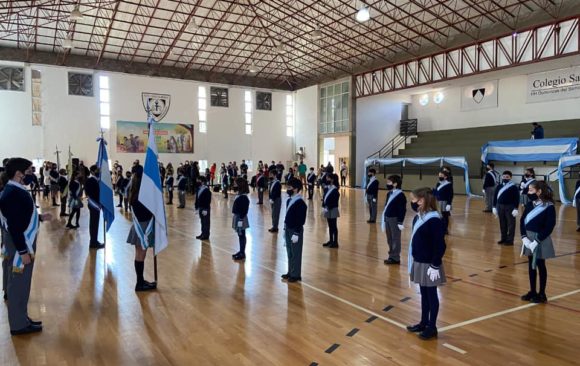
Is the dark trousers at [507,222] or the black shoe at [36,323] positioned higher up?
the dark trousers at [507,222]

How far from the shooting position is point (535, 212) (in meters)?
5.43

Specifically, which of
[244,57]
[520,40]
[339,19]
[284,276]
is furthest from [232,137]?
[284,276]

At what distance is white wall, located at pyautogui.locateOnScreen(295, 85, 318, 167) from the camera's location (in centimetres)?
3209

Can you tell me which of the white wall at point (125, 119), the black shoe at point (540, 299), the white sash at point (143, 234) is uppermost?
the white wall at point (125, 119)

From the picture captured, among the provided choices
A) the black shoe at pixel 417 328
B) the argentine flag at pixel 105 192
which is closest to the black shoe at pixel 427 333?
the black shoe at pixel 417 328

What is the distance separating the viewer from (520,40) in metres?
19.8

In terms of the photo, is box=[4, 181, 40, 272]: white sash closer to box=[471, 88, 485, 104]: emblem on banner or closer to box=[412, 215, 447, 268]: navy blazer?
box=[412, 215, 447, 268]: navy blazer

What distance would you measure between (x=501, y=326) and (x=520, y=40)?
18.8 metres

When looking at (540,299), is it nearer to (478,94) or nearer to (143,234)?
(143,234)

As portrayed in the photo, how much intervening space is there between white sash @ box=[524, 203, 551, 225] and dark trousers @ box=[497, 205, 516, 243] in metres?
4.16

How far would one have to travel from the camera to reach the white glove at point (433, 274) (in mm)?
4188

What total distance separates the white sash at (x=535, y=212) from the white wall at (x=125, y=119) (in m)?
25.8

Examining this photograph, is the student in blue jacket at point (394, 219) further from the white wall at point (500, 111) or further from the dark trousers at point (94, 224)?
the white wall at point (500, 111)

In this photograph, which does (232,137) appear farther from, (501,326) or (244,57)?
(501,326)
